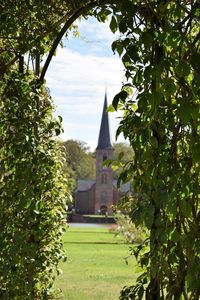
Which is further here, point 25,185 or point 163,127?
point 25,185

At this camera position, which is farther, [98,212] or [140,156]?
[98,212]

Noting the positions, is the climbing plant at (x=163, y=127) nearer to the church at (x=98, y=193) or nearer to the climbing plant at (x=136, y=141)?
the climbing plant at (x=136, y=141)

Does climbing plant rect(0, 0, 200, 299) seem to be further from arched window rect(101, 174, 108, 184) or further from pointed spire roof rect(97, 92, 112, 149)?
arched window rect(101, 174, 108, 184)

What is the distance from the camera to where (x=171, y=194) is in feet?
4.71

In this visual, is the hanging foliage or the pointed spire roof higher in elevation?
the pointed spire roof

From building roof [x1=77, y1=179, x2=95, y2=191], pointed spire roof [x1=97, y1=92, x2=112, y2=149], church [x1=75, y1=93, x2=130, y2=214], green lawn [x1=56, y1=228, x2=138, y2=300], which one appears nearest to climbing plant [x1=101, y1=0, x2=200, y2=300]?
green lawn [x1=56, y1=228, x2=138, y2=300]

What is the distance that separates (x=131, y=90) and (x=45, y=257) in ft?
4.20

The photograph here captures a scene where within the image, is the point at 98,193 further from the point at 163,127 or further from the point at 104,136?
the point at 163,127

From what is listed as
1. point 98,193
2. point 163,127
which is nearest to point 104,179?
point 98,193

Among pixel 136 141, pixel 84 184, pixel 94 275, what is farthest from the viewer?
pixel 84 184

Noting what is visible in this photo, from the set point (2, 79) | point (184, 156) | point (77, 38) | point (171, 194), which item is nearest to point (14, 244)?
point (2, 79)

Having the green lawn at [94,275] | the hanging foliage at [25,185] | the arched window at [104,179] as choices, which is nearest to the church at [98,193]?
the arched window at [104,179]

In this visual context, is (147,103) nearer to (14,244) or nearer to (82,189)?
(14,244)

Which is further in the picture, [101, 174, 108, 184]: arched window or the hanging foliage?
[101, 174, 108, 184]: arched window
